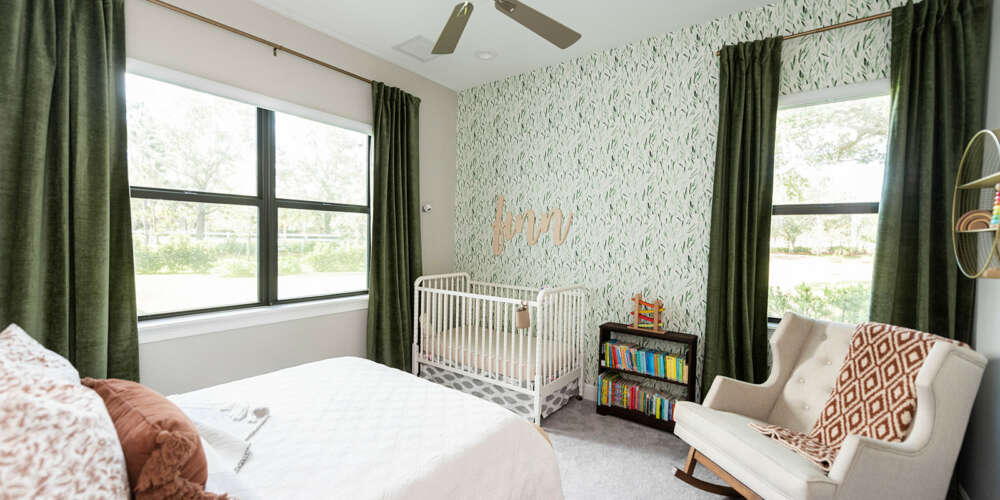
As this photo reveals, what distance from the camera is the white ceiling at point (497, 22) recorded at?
2.46 m

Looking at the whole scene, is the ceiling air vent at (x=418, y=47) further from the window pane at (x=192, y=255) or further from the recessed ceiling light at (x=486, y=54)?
the window pane at (x=192, y=255)

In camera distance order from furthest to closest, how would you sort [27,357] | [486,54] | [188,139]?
[486,54]
[188,139]
[27,357]

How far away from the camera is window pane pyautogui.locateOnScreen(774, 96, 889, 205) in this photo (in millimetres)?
2223

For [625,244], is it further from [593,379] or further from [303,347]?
[303,347]

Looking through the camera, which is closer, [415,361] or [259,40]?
[259,40]

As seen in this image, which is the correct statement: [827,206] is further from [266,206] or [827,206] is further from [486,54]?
[266,206]

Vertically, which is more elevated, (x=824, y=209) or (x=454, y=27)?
(x=454, y=27)

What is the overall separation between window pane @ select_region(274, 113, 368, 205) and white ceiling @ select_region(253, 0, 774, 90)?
0.66 metres

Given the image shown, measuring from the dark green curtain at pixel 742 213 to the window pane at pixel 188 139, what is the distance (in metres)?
2.91

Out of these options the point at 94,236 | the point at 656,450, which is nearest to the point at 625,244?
the point at 656,450

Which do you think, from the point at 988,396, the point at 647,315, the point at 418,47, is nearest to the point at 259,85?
the point at 418,47

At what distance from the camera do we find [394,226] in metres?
3.20

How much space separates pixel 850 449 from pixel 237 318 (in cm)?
299

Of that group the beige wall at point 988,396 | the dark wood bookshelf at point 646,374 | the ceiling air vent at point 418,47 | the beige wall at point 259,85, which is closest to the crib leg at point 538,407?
the dark wood bookshelf at point 646,374
